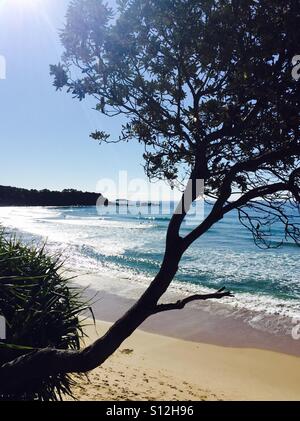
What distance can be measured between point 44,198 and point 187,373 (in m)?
156

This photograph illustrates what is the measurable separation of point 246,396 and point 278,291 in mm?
12519

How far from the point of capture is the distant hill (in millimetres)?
150250

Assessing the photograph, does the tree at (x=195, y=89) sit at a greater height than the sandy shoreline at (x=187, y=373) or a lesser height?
greater

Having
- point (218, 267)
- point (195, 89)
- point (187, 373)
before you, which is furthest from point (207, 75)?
point (218, 267)

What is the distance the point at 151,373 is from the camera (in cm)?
937

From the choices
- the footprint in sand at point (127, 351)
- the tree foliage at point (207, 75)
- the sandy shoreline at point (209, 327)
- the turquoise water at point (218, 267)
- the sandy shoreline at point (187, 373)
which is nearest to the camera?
the tree foliage at point (207, 75)

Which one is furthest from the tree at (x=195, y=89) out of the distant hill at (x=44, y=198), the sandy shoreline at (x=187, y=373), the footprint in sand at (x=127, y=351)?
the distant hill at (x=44, y=198)

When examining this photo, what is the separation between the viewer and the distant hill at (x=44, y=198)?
150 m

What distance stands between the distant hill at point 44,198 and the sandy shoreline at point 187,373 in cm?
14384

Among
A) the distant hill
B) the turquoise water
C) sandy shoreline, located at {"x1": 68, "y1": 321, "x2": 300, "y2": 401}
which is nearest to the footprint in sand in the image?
sandy shoreline, located at {"x1": 68, "y1": 321, "x2": 300, "y2": 401}

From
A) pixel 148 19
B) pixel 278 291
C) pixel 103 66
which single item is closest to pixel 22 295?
pixel 103 66

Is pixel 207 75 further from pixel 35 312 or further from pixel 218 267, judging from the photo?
pixel 218 267

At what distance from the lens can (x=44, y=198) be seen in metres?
159

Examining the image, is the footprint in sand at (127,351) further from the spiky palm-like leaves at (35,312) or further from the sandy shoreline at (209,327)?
the spiky palm-like leaves at (35,312)
